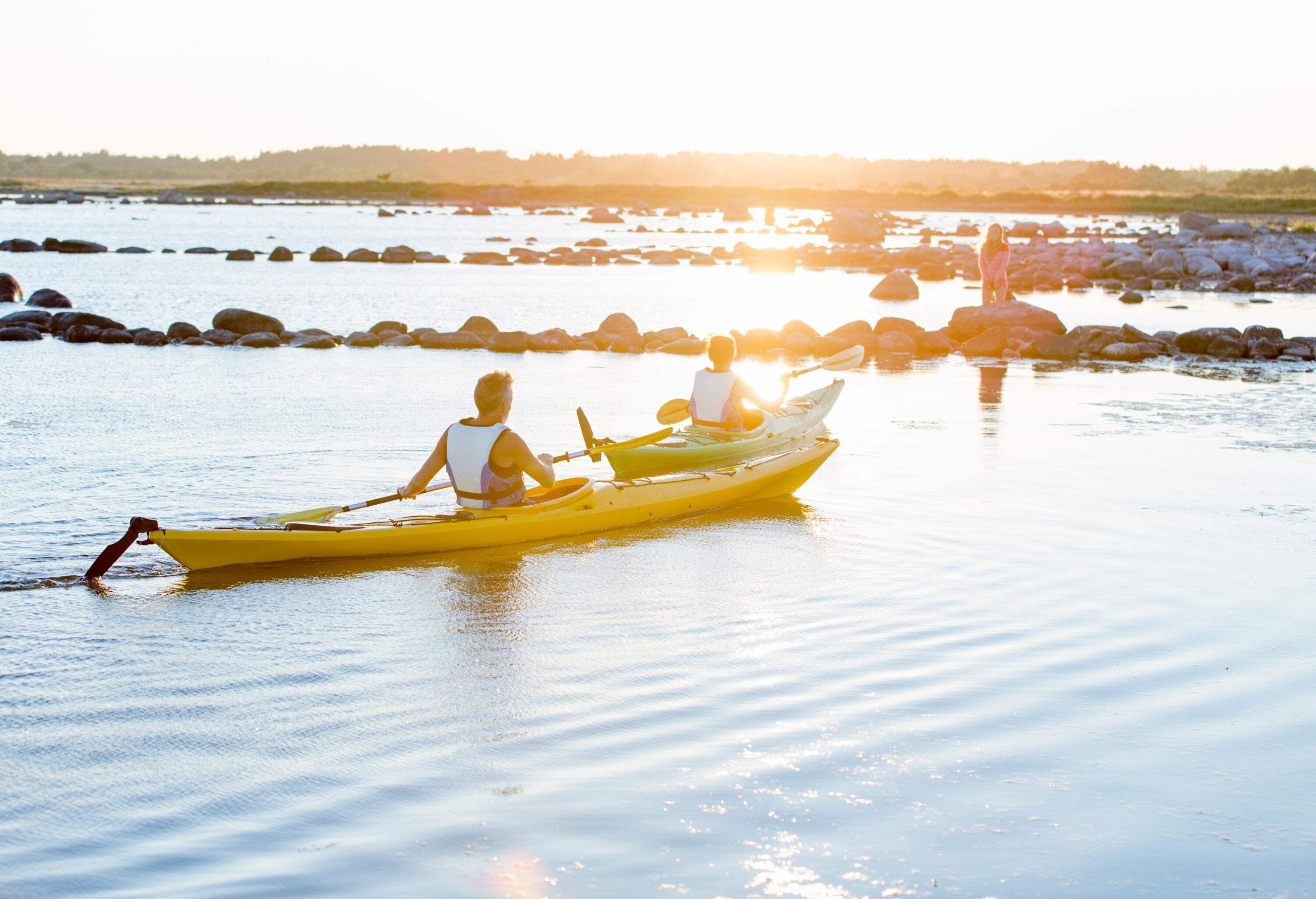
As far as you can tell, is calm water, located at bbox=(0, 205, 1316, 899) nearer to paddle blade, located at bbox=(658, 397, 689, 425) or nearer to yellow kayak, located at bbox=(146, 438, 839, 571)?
yellow kayak, located at bbox=(146, 438, 839, 571)

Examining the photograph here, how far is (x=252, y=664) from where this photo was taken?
6.32 m

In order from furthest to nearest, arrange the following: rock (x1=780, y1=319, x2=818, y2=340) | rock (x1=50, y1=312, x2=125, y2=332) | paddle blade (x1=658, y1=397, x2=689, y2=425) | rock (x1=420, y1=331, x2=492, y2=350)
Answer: rock (x1=780, y1=319, x2=818, y2=340)
rock (x1=50, y1=312, x2=125, y2=332)
rock (x1=420, y1=331, x2=492, y2=350)
paddle blade (x1=658, y1=397, x2=689, y2=425)

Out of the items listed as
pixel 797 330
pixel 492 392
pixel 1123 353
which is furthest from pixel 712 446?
pixel 1123 353

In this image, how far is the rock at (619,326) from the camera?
20.6 m

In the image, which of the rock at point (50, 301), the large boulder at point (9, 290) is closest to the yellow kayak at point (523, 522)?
the rock at point (50, 301)

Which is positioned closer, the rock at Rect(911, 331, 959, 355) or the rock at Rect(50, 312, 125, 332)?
the rock at Rect(50, 312, 125, 332)

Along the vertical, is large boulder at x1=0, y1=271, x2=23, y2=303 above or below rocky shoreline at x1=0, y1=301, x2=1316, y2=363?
above

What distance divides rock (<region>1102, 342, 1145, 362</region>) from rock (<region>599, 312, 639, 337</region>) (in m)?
7.64

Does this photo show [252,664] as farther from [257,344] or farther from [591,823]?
[257,344]

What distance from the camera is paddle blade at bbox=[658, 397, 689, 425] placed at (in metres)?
11.4

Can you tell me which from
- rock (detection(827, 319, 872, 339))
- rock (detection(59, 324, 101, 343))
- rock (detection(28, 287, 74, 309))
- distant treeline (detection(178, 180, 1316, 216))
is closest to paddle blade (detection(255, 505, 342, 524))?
rock (detection(827, 319, 872, 339))

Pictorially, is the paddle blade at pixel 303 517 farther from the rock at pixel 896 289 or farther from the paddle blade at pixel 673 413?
the rock at pixel 896 289

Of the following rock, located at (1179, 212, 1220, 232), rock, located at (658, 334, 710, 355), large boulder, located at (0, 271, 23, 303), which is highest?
rock, located at (1179, 212, 1220, 232)

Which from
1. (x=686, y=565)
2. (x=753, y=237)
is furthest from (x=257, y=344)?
(x=753, y=237)
